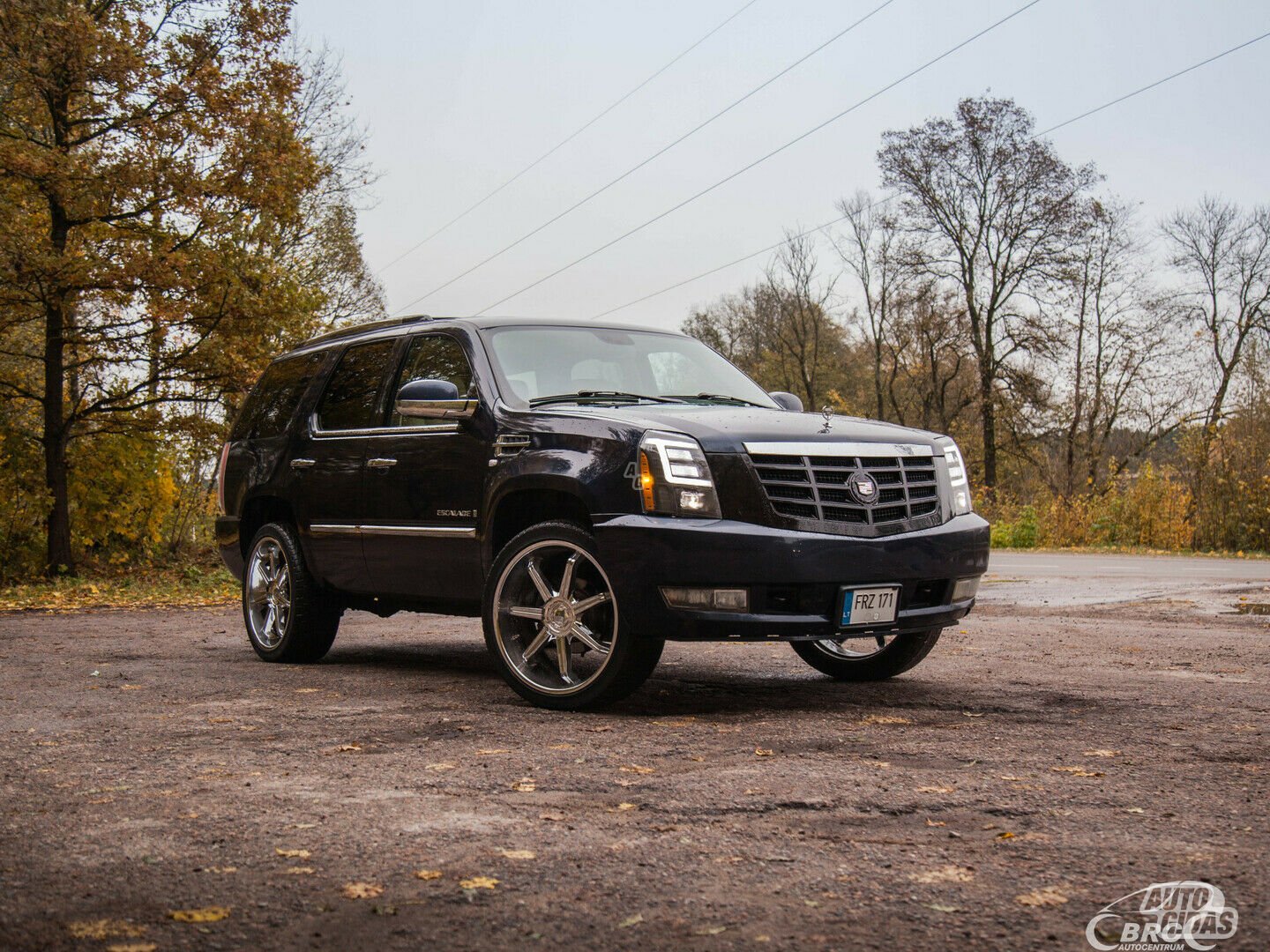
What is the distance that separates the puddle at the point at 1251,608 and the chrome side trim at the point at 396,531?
7.31m

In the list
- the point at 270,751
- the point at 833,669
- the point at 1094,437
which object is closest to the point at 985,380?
the point at 1094,437

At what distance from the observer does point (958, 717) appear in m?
5.90

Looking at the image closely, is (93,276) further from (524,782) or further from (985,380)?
(985,380)

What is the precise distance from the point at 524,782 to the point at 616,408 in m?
2.31

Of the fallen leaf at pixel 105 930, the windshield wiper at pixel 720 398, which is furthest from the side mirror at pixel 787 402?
the fallen leaf at pixel 105 930

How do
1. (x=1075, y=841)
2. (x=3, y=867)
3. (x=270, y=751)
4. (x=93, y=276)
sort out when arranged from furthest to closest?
1. (x=93, y=276)
2. (x=270, y=751)
3. (x=1075, y=841)
4. (x=3, y=867)

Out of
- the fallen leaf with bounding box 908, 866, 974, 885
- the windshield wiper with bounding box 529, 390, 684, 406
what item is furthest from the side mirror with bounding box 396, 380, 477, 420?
the fallen leaf with bounding box 908, 866, 974, 885

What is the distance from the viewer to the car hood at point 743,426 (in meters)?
5.85

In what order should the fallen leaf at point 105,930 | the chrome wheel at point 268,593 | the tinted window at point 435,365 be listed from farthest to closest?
the chrome wheel at point 268,593
the tinted window at point 435,365
the fallen leaf at point 105,930

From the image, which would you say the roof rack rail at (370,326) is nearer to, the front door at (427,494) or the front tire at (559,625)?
the front door at (427,494)

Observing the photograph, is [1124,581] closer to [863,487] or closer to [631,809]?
[863,487]

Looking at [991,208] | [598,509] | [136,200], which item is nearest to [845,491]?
[598,509]

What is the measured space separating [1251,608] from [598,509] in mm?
7790

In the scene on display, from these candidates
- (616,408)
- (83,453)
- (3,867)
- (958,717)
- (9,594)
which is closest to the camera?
(3,867)
